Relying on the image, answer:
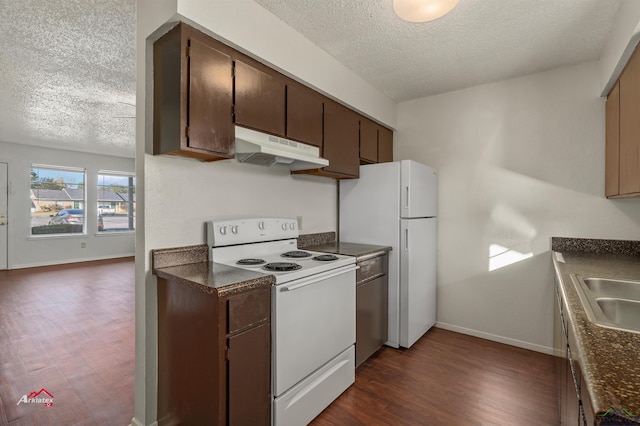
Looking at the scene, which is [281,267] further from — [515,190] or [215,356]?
[515,190]

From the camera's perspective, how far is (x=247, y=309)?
4.81 ft

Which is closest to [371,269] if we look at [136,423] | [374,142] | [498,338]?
[374,142]

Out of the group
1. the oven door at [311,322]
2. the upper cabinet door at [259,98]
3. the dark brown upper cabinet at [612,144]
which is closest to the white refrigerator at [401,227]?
the oven door at [311,322]

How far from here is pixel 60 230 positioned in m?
6.56

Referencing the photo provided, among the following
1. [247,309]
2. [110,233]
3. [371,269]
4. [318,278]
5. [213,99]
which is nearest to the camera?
[247,309]

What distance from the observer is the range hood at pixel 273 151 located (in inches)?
73.1

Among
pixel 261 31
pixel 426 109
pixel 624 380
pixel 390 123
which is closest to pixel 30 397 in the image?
pixel 261 31

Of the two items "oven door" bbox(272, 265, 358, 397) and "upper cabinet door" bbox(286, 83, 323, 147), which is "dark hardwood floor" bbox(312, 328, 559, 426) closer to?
"oven door" bbox(272, 265, 358, 397)

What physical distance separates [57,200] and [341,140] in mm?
6980

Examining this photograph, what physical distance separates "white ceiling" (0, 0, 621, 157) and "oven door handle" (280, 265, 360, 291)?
1.71 m

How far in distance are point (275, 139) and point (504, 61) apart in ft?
6.89

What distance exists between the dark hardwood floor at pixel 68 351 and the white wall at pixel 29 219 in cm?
145

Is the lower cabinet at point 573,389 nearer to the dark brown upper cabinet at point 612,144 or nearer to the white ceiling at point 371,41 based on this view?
the dark brown upper cabinet at point 612,144

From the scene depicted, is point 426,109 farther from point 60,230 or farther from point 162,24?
point 60,230
